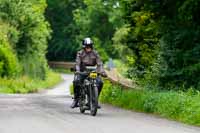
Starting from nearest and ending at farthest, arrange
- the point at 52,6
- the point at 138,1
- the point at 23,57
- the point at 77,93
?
1. the point at 77,93
2. the point at 138,1
3. the point at 23,57
4. the point at 52,6

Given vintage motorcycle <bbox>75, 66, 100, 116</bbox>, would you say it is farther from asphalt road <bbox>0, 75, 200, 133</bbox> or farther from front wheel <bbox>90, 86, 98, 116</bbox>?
asphalt road <bbox>0, 75, 200, 133</bbox>

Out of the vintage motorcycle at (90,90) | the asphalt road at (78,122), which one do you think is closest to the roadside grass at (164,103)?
the asphalt road at (78,122)

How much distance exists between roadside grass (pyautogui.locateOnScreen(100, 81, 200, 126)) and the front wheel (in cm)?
166

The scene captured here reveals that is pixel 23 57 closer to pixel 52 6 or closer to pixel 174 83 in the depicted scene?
pixel 174 83

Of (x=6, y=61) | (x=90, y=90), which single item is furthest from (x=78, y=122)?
(x=6, y=61)

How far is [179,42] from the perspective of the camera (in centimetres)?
2047

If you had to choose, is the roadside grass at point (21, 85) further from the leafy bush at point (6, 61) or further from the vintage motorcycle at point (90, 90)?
the vintage motorcycle at point (90, 90)

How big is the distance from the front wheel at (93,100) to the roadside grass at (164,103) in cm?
166

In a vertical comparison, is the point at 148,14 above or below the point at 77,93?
above

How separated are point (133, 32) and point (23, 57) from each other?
90.9 ft

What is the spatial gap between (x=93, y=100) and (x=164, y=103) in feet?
5.91

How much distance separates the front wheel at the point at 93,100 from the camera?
16.9m

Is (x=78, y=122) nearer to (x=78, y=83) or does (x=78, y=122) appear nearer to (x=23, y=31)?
(x=78, y=83)

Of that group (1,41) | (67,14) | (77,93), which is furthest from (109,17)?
(77,93)
